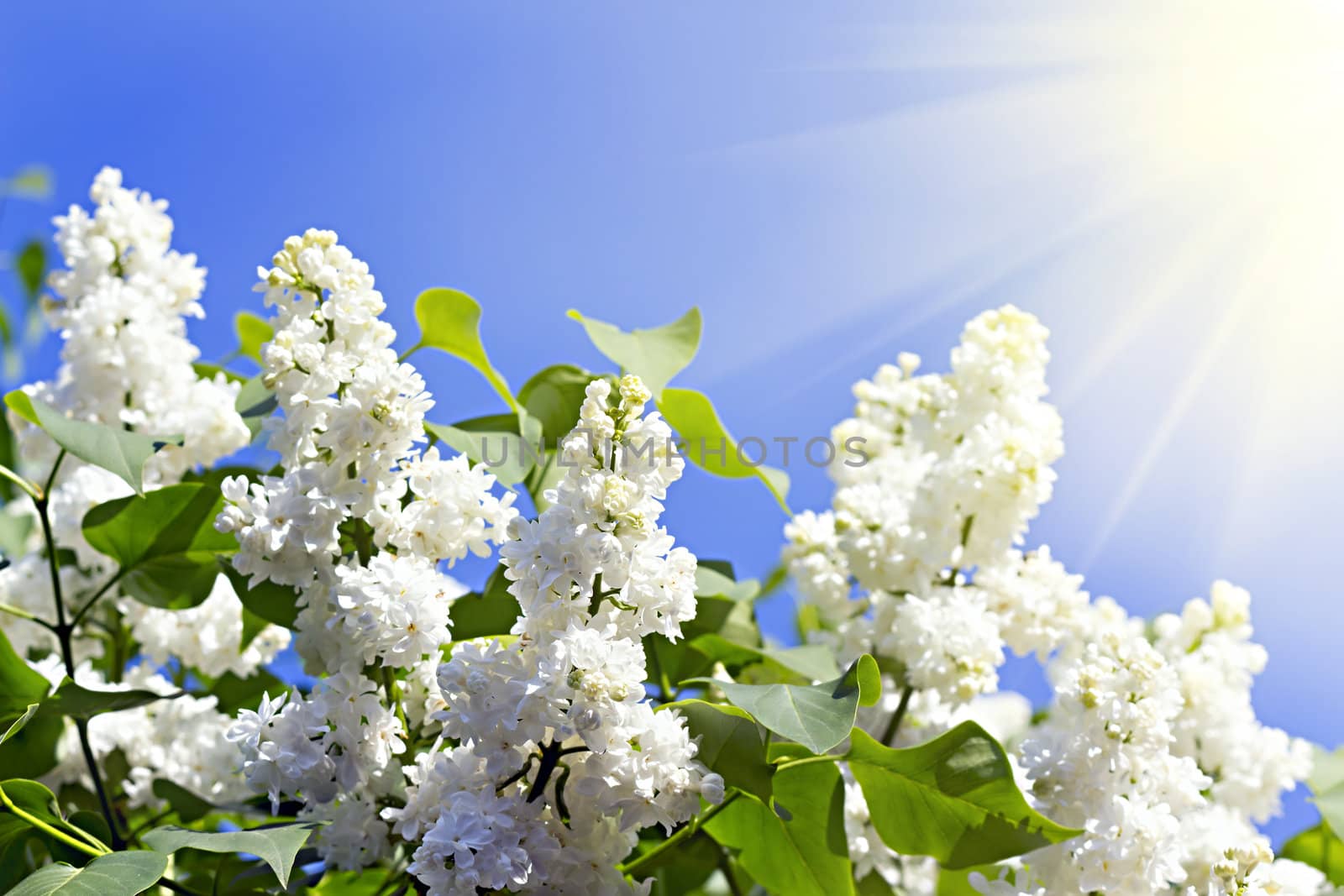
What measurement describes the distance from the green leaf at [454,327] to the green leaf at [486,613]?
164 mm

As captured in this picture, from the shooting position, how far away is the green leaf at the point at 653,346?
3.22ft

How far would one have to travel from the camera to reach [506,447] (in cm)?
96

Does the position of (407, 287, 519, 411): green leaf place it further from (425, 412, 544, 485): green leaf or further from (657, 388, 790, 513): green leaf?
(657, 388, 790, 513): green leaf

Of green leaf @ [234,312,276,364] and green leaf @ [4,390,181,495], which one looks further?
green leaf @ [234,312,276,364]

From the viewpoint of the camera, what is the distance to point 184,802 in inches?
38.9

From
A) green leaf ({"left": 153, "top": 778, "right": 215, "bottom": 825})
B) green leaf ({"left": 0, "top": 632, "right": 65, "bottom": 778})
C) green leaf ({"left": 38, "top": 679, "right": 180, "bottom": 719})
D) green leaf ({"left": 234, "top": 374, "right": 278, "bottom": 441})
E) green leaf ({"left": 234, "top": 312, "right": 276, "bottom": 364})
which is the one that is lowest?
green leaf ({"left": 153, "top": 778, "right": 215, "bottom": 825})

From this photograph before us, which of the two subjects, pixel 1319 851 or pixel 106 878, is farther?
pixel 1319 851

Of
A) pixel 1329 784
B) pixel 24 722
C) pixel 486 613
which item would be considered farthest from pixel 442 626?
pixel 1329 784

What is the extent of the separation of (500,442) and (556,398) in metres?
0.11

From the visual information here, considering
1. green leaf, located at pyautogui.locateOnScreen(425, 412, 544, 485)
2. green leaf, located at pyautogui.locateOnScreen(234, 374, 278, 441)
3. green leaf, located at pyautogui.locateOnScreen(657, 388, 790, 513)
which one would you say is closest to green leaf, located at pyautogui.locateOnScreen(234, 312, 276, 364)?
green leaf, located at pyautogui.locateOnScreen(234, 374, 278, 441)

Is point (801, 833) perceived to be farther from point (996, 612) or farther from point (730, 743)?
point (996, 612)

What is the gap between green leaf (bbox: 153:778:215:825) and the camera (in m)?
0.99

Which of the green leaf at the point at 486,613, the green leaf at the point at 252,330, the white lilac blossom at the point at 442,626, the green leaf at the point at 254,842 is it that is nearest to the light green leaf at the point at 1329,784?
the white lilac blossom at the point at 442,626

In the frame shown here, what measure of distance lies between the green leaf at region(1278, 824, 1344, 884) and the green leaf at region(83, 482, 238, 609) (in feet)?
3.71
